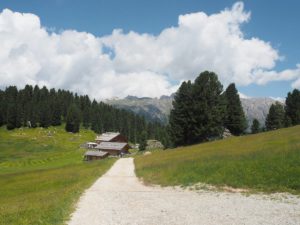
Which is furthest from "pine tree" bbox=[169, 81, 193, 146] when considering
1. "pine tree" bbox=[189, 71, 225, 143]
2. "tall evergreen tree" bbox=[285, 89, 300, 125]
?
"tall evergreen tree" bbox=[285, 89, 300, 125]

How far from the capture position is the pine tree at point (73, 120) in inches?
7219

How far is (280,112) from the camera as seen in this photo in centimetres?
11388

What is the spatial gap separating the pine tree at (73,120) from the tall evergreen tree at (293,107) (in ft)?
368

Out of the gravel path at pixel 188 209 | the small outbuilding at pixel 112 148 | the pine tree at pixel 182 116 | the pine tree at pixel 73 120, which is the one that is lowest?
the gravel path at pixel 188 209

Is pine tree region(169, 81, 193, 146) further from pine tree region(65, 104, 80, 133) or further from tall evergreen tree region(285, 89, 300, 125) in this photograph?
pine tree region(65, 104, 80, 133)

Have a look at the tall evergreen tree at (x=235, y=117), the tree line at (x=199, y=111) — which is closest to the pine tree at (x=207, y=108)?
the tree line at (x=199, y=111)

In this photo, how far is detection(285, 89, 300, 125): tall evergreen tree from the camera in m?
103

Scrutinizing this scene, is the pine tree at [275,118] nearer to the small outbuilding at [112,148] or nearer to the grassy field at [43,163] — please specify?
the small outbuilding at [112,148]

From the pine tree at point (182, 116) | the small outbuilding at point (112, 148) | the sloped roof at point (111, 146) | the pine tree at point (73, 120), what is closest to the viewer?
the pine tree at point (182, 116)

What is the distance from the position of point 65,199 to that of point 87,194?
3.48 m

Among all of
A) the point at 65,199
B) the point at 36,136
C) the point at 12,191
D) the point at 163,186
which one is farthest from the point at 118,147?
the point at 65,199

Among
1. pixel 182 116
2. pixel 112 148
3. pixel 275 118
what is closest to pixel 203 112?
pixel 182 116

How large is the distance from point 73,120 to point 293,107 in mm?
114695

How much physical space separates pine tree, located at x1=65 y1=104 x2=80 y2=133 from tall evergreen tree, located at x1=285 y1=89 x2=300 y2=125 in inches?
4415
